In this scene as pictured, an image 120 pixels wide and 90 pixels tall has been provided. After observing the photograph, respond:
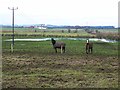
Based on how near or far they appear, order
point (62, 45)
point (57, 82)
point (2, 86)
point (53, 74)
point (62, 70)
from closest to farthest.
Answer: point (2, 86), point (57, 82), point (53, 74), point (62, 70), point (62, 45)

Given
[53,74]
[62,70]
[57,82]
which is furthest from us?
[62,70]

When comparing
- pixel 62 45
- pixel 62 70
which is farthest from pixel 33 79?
pixel 62 45

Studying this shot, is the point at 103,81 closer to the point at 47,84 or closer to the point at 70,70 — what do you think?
the point at 47,84

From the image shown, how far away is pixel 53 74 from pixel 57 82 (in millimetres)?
2217

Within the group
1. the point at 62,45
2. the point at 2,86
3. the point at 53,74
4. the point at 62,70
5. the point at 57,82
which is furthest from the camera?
the point at 62,45

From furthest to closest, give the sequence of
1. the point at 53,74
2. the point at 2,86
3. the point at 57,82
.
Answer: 1. the point at 53,74
2. the point at 57,82
3. the point at 2,86

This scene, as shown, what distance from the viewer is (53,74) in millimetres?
14891

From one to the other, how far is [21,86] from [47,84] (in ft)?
3.59

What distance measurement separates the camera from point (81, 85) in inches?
477

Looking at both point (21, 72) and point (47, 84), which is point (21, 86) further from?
point (21, 72)

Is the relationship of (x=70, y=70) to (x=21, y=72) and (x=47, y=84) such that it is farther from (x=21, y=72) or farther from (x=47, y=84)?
(x=47, y=84)

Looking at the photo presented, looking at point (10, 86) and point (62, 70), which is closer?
point (10, 86)

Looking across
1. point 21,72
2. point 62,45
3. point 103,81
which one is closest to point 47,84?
point 103,81

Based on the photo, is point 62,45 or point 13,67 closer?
point 13,67
